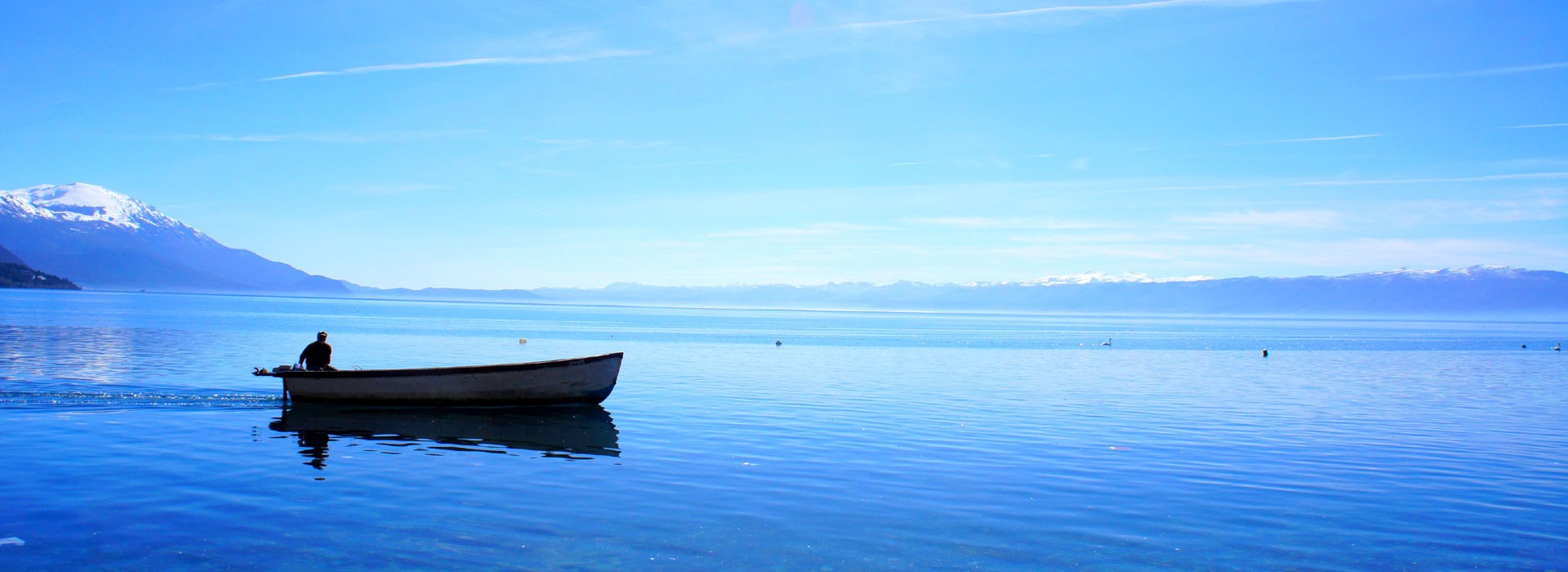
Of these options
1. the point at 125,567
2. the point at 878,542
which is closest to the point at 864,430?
the point at 878,542

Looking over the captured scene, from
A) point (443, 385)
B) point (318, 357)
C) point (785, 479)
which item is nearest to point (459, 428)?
point (443, 385)

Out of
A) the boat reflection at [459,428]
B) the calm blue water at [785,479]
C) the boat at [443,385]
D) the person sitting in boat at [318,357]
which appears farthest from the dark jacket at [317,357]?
the calm blue water at [785,479]

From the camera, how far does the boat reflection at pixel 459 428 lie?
22.2m

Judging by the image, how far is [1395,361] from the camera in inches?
2717

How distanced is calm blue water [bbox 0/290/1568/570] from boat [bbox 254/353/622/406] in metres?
0.56

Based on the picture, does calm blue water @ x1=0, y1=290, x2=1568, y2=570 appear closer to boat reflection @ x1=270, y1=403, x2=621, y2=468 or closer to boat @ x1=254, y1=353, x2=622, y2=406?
boat reflection @ x1=270, y1=403, x2=621, y2=468

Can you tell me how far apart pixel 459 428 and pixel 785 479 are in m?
10.5

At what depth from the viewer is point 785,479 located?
18.6 m

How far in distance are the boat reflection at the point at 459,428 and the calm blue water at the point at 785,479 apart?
156mm

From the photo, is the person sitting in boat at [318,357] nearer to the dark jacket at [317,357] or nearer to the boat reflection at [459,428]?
the dark jacket at [317,357]

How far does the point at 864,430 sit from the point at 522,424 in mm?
8787

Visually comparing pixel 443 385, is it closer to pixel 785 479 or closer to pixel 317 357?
Result: pixel 317 357

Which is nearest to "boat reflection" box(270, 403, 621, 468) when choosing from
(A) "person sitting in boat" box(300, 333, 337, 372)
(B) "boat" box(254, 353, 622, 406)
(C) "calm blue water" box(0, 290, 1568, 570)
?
(C) "calm blue water" box(0, 290, 1568, 570)

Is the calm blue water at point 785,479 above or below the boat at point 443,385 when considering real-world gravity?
below
